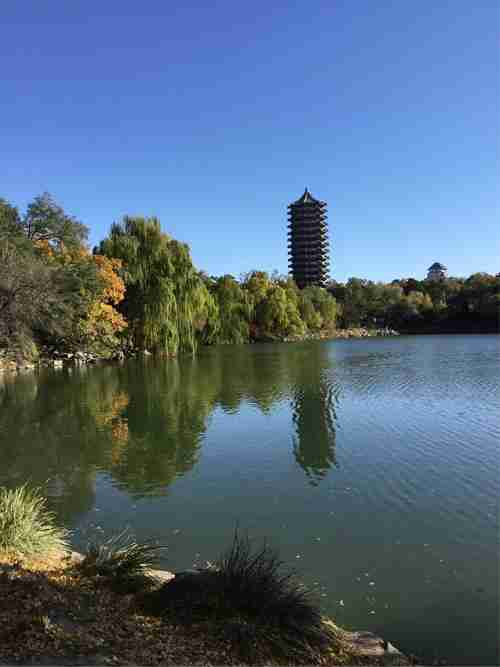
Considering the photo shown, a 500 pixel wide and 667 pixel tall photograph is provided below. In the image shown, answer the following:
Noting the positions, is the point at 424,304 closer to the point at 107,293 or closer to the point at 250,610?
the point at 107,293

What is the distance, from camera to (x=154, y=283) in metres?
30.9

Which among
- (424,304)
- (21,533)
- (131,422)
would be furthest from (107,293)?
(424,304)

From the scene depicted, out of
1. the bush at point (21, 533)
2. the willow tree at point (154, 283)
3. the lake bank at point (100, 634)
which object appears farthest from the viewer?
the willow tree at point (154, 283)

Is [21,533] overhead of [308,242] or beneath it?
beneath

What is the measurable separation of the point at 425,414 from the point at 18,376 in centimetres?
1858

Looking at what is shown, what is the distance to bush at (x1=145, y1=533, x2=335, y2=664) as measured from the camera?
9.73 feet

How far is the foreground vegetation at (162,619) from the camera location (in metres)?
2.69

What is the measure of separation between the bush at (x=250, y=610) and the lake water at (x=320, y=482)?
40.9 inches

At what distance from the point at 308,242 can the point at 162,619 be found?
279 feet

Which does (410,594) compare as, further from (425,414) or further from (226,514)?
(425,414)

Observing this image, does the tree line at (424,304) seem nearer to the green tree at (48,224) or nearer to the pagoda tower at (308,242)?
→ the pagoda tower at (308,242)

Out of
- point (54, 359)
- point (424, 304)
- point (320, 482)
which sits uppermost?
point (424, 304)

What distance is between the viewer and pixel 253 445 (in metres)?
10.1

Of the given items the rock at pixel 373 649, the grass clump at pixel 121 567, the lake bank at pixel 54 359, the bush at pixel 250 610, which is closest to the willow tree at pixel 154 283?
the lake bank at pixel 54 359
